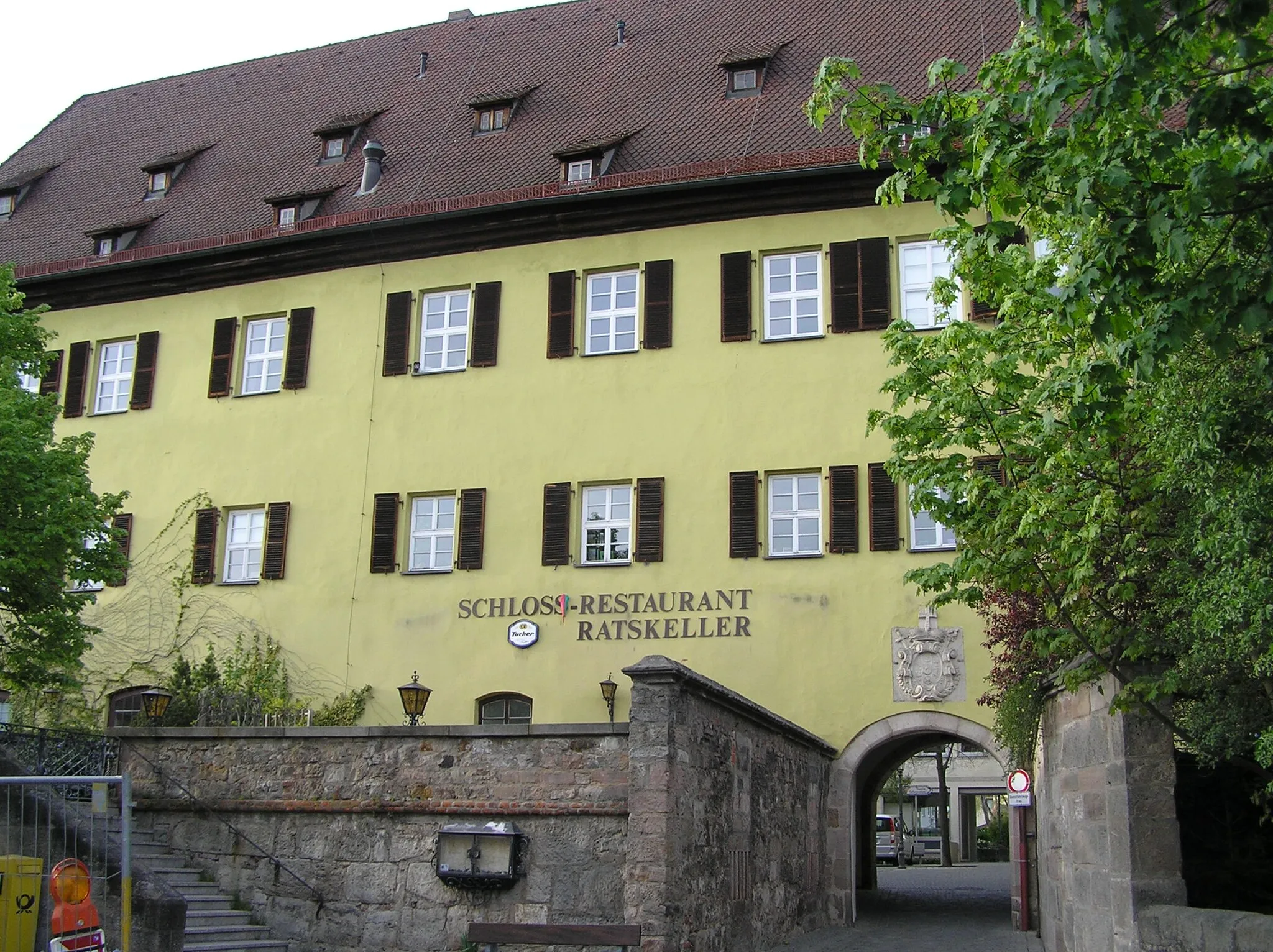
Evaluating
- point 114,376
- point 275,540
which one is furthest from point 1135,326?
point 114,376

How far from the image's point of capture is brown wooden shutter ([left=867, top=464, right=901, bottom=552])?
18.9m

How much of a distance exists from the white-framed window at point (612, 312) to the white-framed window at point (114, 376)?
7957 millimetres

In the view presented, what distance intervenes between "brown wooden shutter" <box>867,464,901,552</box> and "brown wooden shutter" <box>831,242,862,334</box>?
6.86 feet

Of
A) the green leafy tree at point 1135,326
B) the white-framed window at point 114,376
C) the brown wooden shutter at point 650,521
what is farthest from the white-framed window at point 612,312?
the green leafy tree at point 1135,326

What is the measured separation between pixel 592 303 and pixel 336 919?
36.0 feet

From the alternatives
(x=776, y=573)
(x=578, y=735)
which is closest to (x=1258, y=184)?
(x=578, y=735)

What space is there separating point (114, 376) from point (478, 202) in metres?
7.05

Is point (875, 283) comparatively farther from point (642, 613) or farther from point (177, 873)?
point (177, 873)

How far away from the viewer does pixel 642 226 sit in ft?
69.3

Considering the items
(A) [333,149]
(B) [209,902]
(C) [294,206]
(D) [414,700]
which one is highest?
(A) [333,149]

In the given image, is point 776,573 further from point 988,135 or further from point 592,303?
point 988,135

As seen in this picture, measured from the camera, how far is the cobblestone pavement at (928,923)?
15578 mm

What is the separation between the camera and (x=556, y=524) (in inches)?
800

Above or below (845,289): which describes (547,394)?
below
